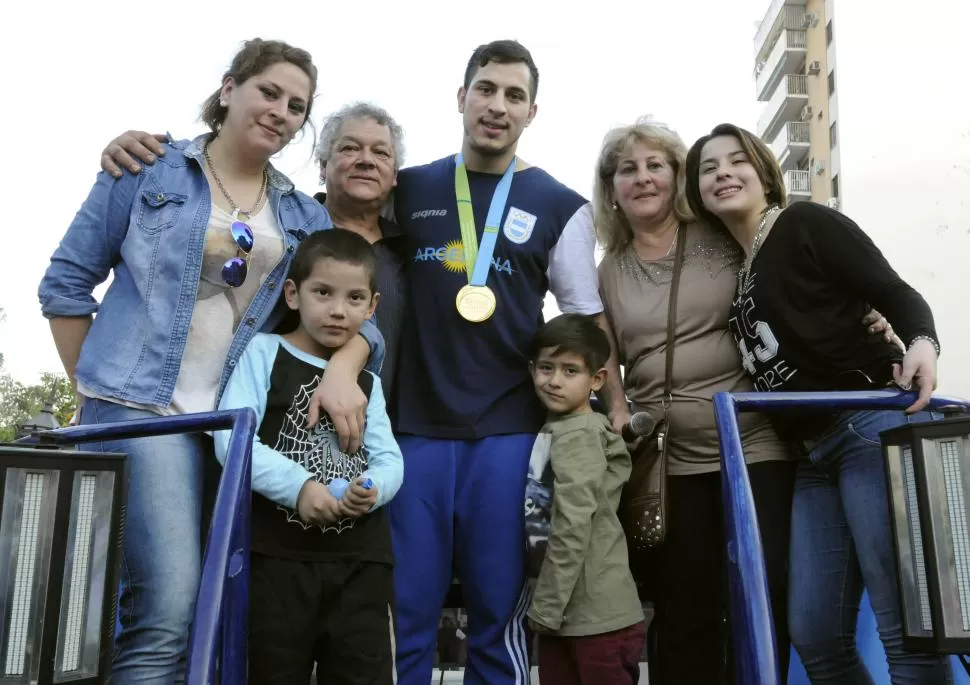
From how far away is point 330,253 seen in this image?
2.98 meters

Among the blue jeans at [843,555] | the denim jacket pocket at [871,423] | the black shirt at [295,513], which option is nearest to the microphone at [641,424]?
the blue jeans at [843,555]

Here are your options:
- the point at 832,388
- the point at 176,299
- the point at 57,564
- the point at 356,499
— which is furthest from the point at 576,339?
the point at 57,564

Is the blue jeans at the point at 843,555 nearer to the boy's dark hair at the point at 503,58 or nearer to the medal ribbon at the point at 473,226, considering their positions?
the medal ribbon at the point at 473,226

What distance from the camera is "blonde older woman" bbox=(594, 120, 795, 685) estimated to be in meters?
3.18

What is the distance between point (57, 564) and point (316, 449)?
0.78 metres

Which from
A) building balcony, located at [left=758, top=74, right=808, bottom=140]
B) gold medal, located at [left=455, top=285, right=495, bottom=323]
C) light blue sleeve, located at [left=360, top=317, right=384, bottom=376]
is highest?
building balcony, located at [left=758, top=74, right=808, bottom=140]

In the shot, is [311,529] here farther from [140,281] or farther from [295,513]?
[140,281]

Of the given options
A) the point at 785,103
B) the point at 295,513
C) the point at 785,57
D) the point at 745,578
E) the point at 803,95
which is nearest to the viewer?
the point at 745,578

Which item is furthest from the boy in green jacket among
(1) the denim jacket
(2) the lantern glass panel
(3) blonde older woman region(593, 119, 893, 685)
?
(2) the lantern glass panel

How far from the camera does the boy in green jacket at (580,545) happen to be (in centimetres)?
305

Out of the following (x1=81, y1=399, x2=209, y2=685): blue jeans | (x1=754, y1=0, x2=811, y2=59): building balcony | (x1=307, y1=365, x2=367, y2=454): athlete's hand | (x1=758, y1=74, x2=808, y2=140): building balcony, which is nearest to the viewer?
(x1=81, y1=399, x2=209, y2=685): blue jeans

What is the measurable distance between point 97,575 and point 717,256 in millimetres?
2350

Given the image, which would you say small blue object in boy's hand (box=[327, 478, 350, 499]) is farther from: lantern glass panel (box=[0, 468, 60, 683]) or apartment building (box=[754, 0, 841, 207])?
apartment building (box=[754, 0, 841, 207])

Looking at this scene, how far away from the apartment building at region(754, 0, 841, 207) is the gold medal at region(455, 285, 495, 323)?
29877 millimetres
